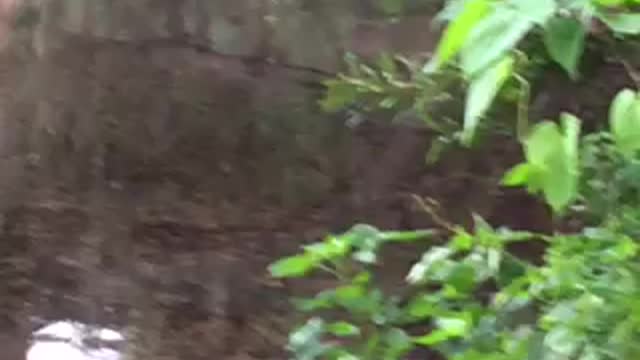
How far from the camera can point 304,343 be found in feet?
3.28

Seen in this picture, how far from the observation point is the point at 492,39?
2.01ft

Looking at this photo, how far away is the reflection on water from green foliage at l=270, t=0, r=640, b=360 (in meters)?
0.37

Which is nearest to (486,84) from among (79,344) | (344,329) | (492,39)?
(492,39)

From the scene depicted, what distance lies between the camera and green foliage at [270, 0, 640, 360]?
0.64 m

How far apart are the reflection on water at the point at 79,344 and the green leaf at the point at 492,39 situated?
861 millimetres

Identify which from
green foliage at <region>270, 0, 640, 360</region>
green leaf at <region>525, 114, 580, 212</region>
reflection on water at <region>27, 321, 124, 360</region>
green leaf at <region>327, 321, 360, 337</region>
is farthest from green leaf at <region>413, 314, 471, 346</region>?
reflection on water at <region>27, 321, 124, 360</region>

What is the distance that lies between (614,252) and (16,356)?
909 millimetres

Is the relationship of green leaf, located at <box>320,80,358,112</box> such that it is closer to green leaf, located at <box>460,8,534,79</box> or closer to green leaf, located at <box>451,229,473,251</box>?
green leaf, located at <box>451,229,473,251</box>

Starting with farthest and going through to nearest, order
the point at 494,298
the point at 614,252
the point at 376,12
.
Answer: the point at 376,12 < the point at 494,298 < the point at 614,252

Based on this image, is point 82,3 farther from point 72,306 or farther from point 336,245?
point 336,245

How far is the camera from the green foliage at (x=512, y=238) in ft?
2.10

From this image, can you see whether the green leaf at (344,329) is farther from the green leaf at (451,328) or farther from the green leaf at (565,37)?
the green leaf at (565,37)

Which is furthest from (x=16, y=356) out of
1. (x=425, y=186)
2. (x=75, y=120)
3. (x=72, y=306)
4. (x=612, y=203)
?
(x=612, y=203)

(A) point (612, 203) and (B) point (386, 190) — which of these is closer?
(A) point (612, 203)
